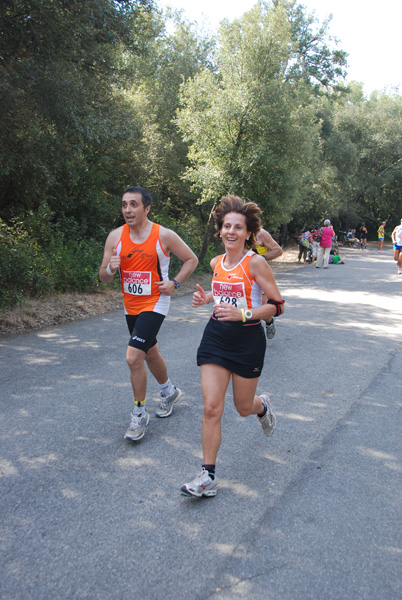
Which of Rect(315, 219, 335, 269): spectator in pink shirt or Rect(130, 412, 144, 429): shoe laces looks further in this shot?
Rect(315, 219, 335, 269): spectator in pink shirt

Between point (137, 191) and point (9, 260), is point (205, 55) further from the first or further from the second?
point (137, 191)

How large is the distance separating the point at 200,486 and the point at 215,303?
4.12 feet

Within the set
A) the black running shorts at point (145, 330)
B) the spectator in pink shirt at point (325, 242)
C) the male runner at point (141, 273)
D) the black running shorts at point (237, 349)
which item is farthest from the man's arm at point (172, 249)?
the spectator in pink shirt at point (325, 242)

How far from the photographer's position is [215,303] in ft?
11.9

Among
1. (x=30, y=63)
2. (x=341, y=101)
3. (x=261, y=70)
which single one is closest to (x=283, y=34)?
(x=261, y=70)

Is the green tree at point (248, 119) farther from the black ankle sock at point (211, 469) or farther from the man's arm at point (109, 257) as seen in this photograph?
the black ankle sock at point (211, 469)

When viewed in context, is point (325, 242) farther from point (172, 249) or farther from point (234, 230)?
point (234, 230)

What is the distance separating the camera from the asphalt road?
2.55m

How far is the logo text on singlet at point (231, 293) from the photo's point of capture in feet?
11.5

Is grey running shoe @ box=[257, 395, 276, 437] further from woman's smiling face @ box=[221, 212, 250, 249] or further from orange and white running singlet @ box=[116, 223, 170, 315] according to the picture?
woman's smiling face @ box=[221, 212, 250, 249]

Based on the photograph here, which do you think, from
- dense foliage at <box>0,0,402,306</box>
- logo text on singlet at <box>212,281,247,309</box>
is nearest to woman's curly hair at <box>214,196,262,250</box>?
logo text on singlet at <box>212,281,247,309</box>

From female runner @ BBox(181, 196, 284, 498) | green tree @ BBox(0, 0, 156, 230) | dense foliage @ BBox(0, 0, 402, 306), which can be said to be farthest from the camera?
dense foliage @ BBox(0, 0, 402, 306)

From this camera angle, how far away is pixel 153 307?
13.9ft

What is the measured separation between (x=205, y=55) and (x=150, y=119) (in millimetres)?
7392
